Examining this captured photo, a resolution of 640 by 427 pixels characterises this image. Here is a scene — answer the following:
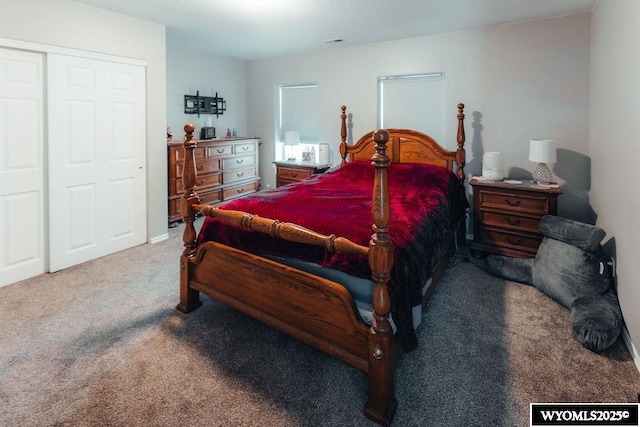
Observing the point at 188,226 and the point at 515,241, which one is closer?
the point at 188,226

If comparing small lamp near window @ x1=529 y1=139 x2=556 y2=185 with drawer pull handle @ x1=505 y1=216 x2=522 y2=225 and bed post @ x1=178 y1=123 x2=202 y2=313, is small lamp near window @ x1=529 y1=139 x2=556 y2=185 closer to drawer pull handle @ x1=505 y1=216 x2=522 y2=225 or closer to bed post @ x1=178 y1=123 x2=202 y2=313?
drawer pull handle @ x1=505 y1=216 x2=522 y2=225

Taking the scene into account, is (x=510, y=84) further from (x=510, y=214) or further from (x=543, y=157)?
(x=510, y=214)

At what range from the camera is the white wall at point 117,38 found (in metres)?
2.98

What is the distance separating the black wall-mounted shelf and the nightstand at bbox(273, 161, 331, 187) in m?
1.36

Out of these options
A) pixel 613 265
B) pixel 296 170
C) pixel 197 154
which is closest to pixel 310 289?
pixel 613 265

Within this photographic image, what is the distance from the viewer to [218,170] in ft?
17.6

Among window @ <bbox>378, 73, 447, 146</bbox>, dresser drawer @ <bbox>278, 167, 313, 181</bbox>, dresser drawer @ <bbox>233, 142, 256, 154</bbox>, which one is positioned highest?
window @ <bbox>378, 73, 447, 146</bbox>

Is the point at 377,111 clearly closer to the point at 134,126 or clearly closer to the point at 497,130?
the point at 497,130

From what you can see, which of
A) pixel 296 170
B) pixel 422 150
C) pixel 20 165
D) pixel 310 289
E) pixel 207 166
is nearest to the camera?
pixel 310 289

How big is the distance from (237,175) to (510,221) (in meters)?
3.86

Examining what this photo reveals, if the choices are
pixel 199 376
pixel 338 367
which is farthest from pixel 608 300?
pixel 199 376

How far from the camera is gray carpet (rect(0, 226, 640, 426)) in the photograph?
173 cm

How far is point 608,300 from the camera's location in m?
2.49

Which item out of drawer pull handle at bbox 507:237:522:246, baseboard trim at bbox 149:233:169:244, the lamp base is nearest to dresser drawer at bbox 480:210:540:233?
drawer pull handle at bbox 507:237:522:246
